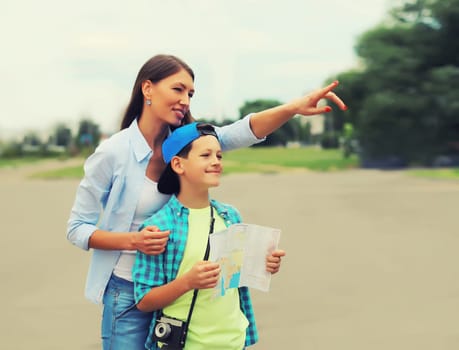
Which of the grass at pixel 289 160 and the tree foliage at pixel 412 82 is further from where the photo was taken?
the grass at pixel 289 160

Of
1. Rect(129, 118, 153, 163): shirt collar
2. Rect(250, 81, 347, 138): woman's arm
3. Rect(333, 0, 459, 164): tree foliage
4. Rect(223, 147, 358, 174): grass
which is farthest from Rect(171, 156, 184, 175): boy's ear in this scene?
Rect(333, 0, 459, 164): tree foliage

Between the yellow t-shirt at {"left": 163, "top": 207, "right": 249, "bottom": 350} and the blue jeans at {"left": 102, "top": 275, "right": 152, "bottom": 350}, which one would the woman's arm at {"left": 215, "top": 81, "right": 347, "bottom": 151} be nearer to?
the yellow t-shirt at {"left": 163, "top": 207, "right": 249, "bottom": 350}

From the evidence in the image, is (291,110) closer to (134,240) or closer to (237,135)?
(237,135)

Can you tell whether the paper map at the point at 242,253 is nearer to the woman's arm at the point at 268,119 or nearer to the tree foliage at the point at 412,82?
the woman's arm at the point at 268,119

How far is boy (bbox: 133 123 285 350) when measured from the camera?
7.48ft

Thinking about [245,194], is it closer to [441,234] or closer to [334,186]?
[334,186]

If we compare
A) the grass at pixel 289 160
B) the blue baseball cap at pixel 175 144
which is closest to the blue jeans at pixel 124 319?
the blue baseball cap at pixel 175 144

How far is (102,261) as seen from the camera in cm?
243

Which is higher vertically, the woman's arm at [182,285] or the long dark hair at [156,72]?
the long dark hair at [156,72]

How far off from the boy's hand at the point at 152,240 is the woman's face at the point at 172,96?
1.33 ft

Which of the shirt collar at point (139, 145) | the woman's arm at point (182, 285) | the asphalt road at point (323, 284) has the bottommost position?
the asphalt road at point (323, 284)

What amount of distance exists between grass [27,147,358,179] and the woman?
29.7 meters

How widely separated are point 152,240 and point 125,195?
0.79 feet

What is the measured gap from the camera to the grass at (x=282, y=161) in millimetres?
35369
